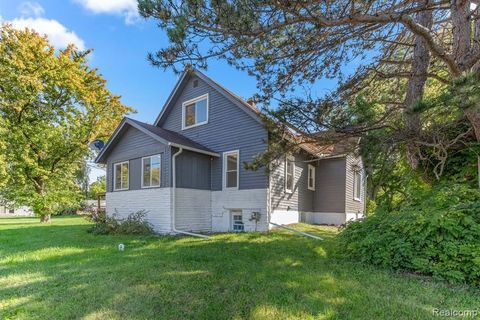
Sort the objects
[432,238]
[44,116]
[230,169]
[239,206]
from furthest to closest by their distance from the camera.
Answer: [44,116] → [230,169] → [239,206] → [432,238]

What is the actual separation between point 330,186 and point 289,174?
351 centimetres

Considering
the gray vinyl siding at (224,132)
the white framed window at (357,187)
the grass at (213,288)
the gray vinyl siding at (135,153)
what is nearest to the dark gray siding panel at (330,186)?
the white framed window at (357,187)

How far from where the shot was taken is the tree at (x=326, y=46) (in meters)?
4.32

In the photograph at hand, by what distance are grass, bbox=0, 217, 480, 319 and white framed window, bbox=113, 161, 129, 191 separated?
225 inches

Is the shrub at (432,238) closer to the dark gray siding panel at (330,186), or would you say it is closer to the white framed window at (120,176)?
the dark gray siding panel at (330,186)

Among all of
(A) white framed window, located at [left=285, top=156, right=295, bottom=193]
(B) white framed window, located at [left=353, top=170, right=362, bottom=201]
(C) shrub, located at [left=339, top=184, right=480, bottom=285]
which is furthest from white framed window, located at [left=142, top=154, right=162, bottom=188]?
(B) white framed window, located at [left=353, top=170, right=362, bottom=201]

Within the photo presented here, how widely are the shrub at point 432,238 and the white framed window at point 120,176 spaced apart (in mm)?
10014

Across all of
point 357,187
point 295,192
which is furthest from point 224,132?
point 357,187

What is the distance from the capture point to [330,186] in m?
14.6

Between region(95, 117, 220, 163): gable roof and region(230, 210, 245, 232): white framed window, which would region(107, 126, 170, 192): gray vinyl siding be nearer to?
region(95, 117, 220, 163): gable roof

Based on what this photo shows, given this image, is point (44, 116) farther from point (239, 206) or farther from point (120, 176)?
point (239, 206)

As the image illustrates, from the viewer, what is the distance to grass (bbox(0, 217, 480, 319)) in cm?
352

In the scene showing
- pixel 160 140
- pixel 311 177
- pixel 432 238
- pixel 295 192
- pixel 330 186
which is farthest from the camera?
pixel 311 177

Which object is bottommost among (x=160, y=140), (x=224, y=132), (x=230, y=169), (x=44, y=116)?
(x=230, y=169)
